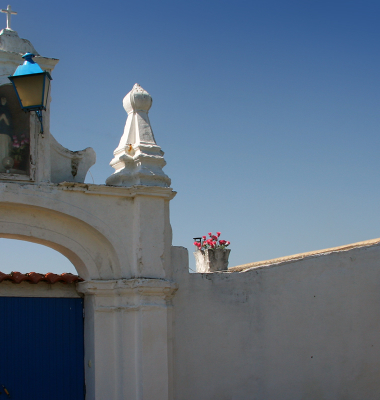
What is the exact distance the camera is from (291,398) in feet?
26.3

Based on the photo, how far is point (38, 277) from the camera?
746cm

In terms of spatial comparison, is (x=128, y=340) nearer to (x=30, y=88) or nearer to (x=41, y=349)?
(x=41, y=349)

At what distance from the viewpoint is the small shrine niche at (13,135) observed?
23.7 ft

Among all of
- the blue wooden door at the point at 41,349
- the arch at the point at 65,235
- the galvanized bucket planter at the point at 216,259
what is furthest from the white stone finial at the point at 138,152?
the galvanized bucket planter at the point at 216,259

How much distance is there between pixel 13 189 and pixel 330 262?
14.5 ft

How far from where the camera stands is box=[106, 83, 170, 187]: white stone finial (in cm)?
771

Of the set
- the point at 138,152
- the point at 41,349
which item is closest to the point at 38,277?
the point at 41,349

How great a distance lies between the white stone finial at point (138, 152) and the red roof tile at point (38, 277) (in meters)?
1.31

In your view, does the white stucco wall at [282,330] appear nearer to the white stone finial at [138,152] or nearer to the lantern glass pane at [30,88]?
the white stone finial at [138,152]

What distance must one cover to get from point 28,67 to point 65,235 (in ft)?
6.79

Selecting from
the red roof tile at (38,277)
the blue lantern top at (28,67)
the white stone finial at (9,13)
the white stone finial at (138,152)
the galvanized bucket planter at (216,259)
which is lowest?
the red roof tile at (38,277)

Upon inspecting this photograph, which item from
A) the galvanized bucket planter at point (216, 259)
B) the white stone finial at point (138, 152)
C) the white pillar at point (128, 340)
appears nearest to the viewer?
the white pillar at point (128, 340)

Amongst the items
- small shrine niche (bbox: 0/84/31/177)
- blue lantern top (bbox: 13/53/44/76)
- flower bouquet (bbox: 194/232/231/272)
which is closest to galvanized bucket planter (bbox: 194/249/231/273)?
flower bouquet (bbox: 194/232/231/272)

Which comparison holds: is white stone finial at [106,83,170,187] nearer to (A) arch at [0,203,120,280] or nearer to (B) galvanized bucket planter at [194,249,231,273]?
(A) arch at [0,203,120,280]
